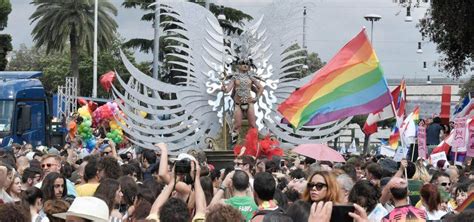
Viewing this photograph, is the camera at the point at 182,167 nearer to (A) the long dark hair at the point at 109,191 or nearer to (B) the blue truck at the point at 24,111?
(A) the long dark hair at the point at 109,191

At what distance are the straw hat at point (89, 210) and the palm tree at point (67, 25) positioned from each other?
50.3 metres

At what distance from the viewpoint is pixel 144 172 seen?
627 inches

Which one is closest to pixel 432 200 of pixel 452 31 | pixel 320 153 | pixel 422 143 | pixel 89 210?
pixel 89 210

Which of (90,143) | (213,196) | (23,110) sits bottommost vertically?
(90,143)

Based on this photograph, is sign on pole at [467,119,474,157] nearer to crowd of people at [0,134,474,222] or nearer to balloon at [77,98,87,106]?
crowd of people at [0,134,474,222]

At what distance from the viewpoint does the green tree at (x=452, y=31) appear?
27.5 meters

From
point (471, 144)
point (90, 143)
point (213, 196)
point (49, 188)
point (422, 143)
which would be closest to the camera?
point (49, 188)

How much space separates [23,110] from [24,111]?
0.18 ft

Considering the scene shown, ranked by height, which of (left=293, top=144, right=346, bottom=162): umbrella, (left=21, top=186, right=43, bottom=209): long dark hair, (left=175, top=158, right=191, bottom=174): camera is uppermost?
(left=175, top=158, right=191, bottom=174): camera

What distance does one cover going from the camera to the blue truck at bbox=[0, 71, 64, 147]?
1093 inches

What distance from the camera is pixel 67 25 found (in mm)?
58219

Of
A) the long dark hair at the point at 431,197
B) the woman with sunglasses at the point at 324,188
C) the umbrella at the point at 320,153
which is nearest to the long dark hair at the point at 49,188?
the woman with sunglasses at the point at 324,188

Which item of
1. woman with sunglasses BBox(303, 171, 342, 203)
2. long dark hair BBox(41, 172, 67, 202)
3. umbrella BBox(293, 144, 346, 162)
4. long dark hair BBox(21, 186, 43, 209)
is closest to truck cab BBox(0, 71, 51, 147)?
umbrella BBox(293, 144, 346, 162)

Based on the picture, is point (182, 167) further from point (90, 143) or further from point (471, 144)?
point (90, 143)
